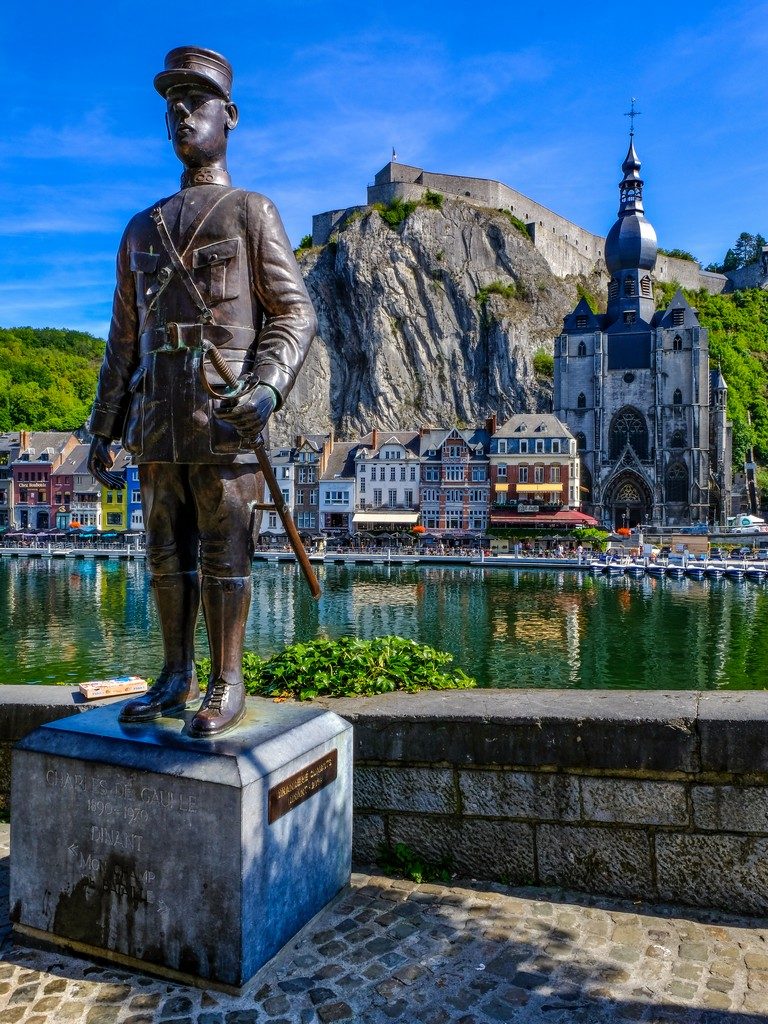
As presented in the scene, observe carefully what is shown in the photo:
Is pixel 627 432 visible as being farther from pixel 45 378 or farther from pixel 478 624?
pixel 45 378

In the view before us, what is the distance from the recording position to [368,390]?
80.2m

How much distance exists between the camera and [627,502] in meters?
66.2

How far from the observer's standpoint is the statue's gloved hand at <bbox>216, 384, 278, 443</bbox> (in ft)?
9.78

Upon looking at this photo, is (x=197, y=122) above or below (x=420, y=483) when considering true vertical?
below

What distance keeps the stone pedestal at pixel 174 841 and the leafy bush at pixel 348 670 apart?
78 cm

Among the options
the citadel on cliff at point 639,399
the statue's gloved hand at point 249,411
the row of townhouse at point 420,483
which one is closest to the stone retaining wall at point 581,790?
the statue's gloved hand at point 249,411

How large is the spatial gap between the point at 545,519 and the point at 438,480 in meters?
9.40

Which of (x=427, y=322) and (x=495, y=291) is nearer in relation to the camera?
(x=427, y=322)

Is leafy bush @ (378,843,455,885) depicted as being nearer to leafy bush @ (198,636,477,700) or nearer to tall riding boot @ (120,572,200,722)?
leafy bush @ (198,636,477,700)

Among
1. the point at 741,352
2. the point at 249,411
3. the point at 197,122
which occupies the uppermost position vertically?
the point at 741,352

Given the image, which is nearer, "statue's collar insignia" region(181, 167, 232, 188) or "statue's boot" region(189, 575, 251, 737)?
"statue's boot" region(189, 575, 251, 737)

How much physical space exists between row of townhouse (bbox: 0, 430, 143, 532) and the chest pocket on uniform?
64947 millimetres

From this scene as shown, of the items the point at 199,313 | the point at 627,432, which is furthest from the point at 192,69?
the point at 627,432

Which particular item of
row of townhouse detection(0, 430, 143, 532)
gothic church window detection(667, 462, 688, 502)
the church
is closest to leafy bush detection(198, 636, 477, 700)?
the church
